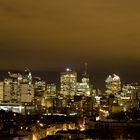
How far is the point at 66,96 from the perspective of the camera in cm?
10288

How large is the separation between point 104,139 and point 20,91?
6536cm

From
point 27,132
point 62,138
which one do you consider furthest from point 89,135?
point 27,132

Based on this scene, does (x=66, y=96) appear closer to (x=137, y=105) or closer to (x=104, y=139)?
(x=137, y=105)

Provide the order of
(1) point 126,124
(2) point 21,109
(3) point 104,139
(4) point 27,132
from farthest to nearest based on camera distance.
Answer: (2) point 21,109 → (1) point 126,124 → (4) point 27,132 → (3) point 104,139

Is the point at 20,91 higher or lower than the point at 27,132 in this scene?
higher

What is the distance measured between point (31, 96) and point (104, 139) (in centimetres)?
6644

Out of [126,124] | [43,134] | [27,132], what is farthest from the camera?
[126,124]

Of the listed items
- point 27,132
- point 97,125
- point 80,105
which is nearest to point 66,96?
point 80,105

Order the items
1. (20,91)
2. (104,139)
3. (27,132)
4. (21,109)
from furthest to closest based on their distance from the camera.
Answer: (20,91), (21,109), (27,132), (104,139)

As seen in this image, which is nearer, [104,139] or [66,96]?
[104,139]

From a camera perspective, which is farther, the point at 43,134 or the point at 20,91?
the point at 20,91

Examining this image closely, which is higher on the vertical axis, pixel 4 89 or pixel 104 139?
pixel 4 89

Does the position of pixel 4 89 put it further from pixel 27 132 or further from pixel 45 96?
pixel 27 132

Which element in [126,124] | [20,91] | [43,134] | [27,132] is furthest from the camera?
[20,91]
